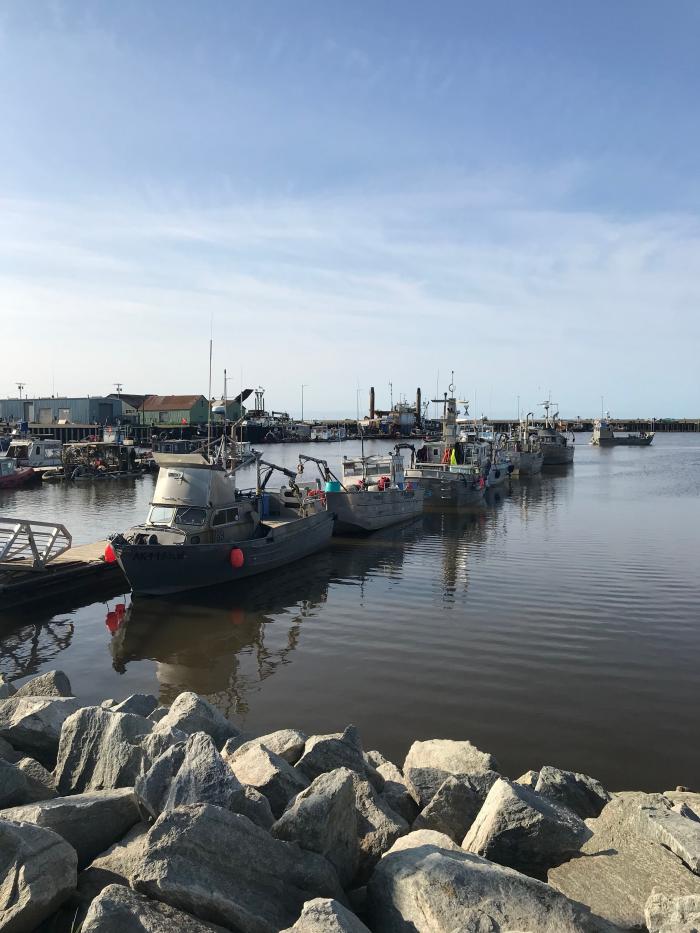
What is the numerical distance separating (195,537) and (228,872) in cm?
1633

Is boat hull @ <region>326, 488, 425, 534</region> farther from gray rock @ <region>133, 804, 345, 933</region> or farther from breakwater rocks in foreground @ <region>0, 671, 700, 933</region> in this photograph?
gray rock @ <region>133, 804, 345, 933</region>

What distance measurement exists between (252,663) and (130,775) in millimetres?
8877

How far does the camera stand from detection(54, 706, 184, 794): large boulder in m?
6.94

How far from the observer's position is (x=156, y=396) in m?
126

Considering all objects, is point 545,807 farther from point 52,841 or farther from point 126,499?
point 126,499

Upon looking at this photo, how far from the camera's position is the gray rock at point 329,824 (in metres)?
5.85

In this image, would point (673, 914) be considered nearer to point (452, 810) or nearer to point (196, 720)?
point (452, 810)

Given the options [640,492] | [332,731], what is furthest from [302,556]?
[640,492]

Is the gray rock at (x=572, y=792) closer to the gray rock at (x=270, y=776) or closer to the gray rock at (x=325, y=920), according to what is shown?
the gray rock at (x=270, y=776)

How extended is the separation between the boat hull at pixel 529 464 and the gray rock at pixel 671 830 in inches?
2330

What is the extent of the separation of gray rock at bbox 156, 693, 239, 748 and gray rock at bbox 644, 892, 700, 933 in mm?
5753

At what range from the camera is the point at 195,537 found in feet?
68.7

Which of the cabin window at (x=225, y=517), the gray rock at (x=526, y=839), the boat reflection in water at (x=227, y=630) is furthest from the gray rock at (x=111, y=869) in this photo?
the cabin window at (x=225, y=517)

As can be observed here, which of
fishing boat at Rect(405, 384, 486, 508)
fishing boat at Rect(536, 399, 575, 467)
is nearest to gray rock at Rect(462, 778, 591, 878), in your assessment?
fishing boat at Rect(405, 384, 486, 508)
